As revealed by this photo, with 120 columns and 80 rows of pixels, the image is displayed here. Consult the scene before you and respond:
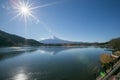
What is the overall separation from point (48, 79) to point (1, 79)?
14.5m

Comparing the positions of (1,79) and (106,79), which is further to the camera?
(1,79)

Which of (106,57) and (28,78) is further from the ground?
(106,57)

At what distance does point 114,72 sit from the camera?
1829 inches

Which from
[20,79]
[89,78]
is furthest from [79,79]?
[20,79]

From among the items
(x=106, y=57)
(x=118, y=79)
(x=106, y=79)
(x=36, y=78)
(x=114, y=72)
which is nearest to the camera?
(x=118, y=79)

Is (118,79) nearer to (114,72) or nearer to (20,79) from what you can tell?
(114,72)

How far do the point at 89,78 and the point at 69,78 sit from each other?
6.26 metres

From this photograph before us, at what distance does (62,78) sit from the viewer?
4969 centimetres

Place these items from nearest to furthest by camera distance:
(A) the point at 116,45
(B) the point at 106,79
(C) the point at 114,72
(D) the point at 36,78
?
(B) the point at 106,79 < (C) the point at 114,72 < (D) the point at 36,78 < (A) the point at 116,45

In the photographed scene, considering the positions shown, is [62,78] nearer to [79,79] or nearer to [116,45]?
[79,79]

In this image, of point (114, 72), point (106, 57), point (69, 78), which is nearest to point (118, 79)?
point (114, 72)

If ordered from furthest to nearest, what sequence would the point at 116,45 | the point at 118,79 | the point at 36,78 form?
the point at 116,45 → the point at 36,78 → the point at 118,79

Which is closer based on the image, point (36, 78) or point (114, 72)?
point (114, 72)

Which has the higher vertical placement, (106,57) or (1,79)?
(106,57)
